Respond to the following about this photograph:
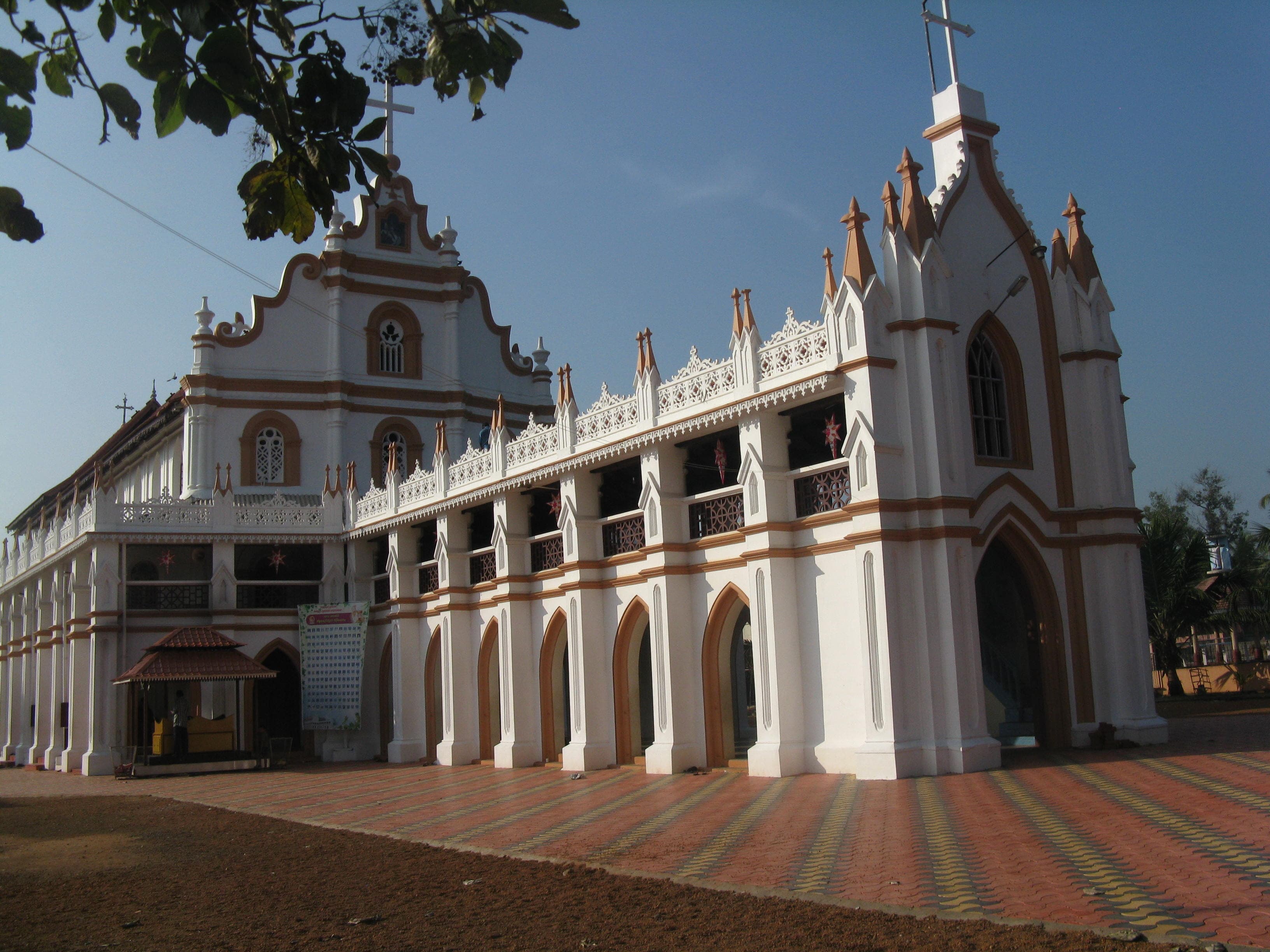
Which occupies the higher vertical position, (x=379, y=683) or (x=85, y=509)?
(x=85, y=509)

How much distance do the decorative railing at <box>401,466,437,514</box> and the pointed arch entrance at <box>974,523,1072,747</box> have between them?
12443 millimetres

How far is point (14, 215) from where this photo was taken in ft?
13.4

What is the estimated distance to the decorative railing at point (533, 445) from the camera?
844 inches

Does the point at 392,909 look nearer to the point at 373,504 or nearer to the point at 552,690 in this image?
the point at 552,690

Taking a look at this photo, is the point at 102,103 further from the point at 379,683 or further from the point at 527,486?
the point at 379,683

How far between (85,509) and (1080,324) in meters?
23.0

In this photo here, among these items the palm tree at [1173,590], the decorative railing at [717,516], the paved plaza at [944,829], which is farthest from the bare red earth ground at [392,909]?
the palm tree at [1173,590]

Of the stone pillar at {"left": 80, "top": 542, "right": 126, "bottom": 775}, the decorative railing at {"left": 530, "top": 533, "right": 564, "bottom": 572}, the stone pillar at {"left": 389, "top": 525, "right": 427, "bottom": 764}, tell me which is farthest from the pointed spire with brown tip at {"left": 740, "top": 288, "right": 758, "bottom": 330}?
the stone pillar at {"left": 80, "top": 542, "right": 126, "bottom": 775}

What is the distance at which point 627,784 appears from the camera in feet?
55.9

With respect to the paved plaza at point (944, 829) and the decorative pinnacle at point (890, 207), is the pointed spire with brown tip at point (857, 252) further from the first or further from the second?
the paved plaza at point (944, 829)

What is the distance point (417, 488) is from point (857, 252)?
13.4m

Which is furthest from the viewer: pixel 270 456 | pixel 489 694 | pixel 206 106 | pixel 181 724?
pixel 270 456

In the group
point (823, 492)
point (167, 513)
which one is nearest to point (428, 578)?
point (167, 513)

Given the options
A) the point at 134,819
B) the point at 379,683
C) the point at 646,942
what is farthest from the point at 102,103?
the point at 379,683
